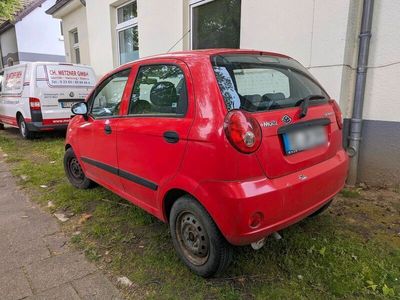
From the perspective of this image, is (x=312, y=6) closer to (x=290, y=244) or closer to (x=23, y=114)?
(x=290, y=244)

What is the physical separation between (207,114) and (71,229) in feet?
6.73

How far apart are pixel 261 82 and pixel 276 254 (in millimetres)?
1412

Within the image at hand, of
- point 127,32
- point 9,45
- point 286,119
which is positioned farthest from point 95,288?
point 9,45

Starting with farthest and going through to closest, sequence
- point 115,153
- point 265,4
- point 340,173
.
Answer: point 265,4 → point 115,153 → point 340,173

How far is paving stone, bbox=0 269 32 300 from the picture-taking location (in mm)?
2297

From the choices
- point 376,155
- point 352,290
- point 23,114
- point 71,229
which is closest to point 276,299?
point 352,290

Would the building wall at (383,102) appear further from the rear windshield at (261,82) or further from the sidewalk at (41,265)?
the sidewalk at (41,265)

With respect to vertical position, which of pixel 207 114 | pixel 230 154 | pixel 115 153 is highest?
pixel 207 114

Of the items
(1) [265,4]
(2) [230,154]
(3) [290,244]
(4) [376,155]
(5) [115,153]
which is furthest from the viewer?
(1) [265,4]

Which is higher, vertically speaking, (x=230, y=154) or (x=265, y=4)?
(x=265, y=4)

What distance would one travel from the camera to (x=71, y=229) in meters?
3.26

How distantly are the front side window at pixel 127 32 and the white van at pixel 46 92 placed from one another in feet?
4.14

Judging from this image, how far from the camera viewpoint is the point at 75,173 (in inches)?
174

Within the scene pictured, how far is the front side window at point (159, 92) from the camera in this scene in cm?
243
